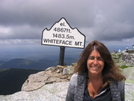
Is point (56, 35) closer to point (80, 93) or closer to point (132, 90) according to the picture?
point (132, 90)

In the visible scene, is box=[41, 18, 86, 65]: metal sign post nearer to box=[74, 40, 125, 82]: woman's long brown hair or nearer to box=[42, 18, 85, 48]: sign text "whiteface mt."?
box=[42, 18, 85, 48]: sign text "whiteface mt."

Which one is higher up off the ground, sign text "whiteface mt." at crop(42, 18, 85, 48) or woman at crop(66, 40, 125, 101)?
sign text "whiteface mt." at crop(42, 18, 85, 48)

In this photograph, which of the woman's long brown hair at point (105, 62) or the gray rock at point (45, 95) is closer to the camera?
the woman's long brown hair at point (105, 62)

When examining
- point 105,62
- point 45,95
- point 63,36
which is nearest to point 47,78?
point 45,95

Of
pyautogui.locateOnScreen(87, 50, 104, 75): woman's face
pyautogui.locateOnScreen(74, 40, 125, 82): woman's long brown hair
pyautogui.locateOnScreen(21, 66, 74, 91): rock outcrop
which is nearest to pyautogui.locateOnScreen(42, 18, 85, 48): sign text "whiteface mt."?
pyautogui.locateOnScreen(21, 66, 74, 91): rock outcrop

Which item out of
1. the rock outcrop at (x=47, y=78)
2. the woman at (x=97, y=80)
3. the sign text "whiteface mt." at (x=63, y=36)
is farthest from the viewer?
the sign text "whiteface mt." at (x=63, y=36)

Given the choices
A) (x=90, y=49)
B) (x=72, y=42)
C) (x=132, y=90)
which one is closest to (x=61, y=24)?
(x=72, y=42)

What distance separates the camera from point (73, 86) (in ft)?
9.19

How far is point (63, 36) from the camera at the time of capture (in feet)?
31.3

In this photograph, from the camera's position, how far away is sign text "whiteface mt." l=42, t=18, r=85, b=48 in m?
9.36

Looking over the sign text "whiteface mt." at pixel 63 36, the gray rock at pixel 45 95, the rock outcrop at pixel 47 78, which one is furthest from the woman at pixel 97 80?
the sign text "whiteface mt." at pixel 63 36

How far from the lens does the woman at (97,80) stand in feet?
8.63

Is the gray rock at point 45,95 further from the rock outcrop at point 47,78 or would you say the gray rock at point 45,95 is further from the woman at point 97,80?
the woman at point 97,80

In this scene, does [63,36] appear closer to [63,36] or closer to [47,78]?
[63,36]
